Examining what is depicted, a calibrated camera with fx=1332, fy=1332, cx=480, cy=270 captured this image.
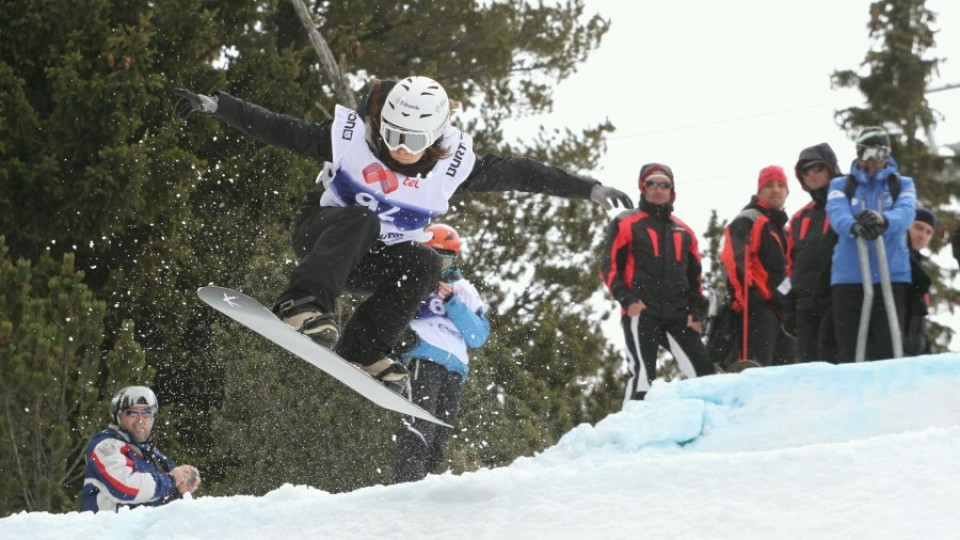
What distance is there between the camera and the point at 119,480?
5590mm

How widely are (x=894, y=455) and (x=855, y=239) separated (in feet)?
10.7

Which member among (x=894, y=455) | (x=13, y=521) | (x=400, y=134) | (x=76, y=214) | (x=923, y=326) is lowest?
(x=13, y=521)

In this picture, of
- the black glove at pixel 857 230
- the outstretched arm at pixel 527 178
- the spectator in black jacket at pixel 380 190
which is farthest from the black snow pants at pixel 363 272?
the black glove at pixel 857 230

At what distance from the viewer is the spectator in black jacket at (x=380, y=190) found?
5.27 metres

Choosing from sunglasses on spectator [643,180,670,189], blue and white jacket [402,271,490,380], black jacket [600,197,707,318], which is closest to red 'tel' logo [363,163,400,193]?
blue and white jacket [402,271,490,380]

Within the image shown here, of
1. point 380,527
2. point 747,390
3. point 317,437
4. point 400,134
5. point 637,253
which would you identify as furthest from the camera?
point 317,437

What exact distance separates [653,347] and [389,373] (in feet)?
6.54

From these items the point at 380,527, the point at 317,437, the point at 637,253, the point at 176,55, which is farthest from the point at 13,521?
the point at 176,55

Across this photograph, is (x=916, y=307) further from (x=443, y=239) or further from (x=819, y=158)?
(x=443, y=239)

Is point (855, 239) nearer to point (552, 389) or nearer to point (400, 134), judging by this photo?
point (400, 134)

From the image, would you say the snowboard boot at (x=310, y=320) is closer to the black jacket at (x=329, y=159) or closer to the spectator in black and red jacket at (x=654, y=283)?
the black jacket at (x=329, y=159)

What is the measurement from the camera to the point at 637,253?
7.07 meters

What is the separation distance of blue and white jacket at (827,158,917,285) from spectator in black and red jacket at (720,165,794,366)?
0.71 meters

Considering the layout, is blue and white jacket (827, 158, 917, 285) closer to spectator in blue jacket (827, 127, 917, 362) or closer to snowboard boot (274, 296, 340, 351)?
spectator in blue jacket (827, 127, 917, 362)
